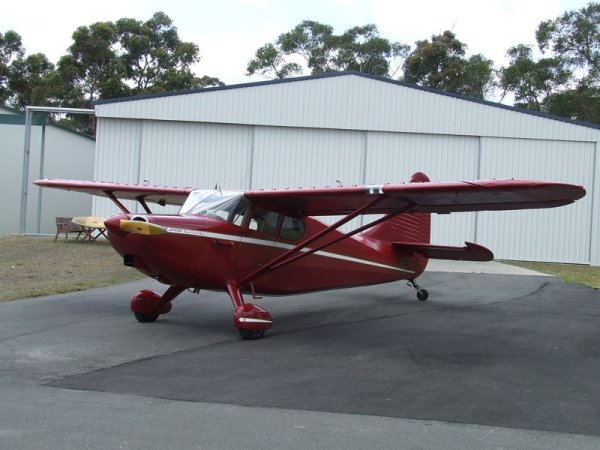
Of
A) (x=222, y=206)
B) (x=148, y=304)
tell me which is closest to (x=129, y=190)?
(x=148, y=304)

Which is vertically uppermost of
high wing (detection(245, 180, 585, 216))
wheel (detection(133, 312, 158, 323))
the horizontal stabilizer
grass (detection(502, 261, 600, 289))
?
high wing (detection(245, 180, 585, 216))

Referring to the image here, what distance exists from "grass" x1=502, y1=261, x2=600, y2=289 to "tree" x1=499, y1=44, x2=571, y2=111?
3243cm

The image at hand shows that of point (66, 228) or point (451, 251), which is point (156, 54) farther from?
point (451, 251)

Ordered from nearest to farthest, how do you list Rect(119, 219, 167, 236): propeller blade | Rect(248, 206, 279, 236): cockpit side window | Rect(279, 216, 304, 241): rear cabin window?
Rect(119, 219, 167, 236): propeller blade
Rect(248, 206, 279, 236): cockpit side window
Rect(279, 216, 304, 241): rear cabin window

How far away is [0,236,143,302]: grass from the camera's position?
14.5 m

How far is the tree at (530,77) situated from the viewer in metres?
52.4

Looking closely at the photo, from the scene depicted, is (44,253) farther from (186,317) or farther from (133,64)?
(133,64)

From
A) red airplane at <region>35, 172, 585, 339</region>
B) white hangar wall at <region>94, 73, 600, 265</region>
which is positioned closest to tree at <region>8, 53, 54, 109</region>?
white hangar wall at <region>94, 73, 600, 265</region>

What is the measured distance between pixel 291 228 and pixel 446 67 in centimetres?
4567

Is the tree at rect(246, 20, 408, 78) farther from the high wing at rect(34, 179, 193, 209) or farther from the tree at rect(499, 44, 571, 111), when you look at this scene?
the high wing at rect(34, 179, 193, 209)

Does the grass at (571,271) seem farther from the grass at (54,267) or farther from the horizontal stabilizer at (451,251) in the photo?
the grass at (54,267)

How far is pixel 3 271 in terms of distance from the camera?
17.0 m

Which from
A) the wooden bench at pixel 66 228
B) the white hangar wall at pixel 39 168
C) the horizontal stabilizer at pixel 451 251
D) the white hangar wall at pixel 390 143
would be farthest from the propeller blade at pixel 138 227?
the white hangar wall at pixel 39 168

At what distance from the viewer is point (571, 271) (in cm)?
2184
